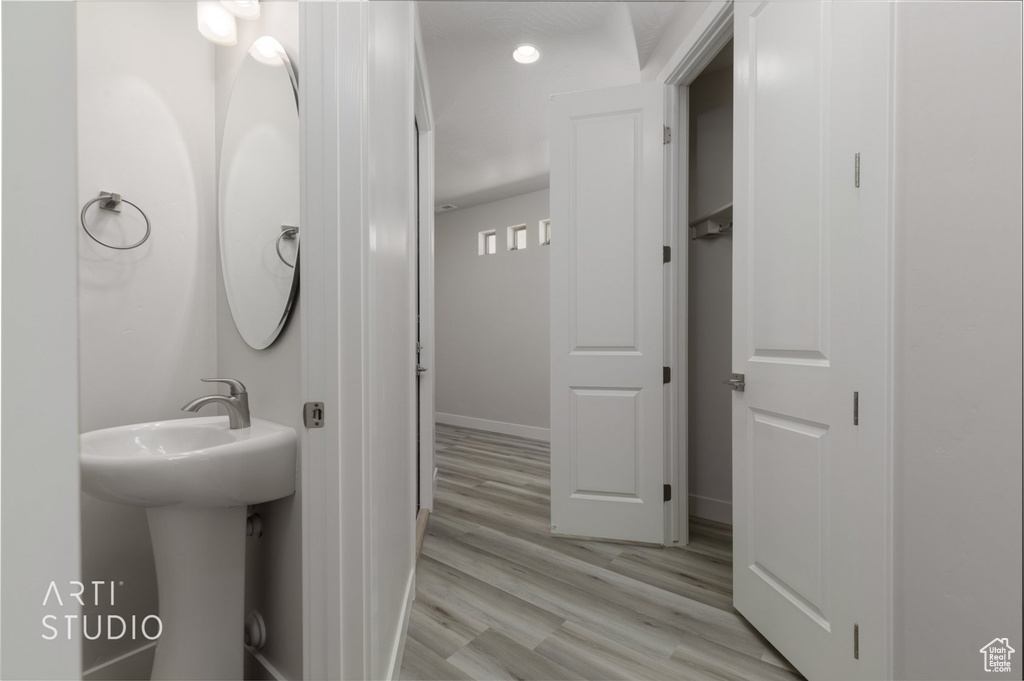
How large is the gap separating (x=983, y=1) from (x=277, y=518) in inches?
79.3

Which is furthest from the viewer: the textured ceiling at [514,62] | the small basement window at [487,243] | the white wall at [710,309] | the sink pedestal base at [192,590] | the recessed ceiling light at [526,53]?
the small basement window at [487,243]

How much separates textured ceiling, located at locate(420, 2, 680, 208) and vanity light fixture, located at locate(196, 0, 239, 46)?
105 centimetres

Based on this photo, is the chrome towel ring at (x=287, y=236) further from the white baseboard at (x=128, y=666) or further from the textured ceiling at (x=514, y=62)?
the textured ceiling at (x=514, y=62)

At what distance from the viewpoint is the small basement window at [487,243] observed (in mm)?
5484

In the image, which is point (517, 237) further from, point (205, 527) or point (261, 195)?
point (205, 527)

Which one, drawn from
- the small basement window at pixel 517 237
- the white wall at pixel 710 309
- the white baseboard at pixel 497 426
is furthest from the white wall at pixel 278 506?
the small basement window at pixel 517 237

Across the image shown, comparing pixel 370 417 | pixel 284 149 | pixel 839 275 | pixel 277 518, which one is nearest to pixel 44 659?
pixel 370 417

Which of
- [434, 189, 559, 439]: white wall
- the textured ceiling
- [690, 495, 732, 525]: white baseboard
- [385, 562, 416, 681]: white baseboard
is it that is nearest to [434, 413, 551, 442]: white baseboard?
[434, 189, 559, 439]: white wall

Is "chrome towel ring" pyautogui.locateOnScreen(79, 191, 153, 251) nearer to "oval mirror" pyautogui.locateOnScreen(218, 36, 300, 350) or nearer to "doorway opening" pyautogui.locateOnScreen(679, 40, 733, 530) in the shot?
"oval mirror" pyautogui.locateOnScreen(218, 36, 300, 350)

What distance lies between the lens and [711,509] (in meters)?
2.74

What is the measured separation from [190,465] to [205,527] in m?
0.27

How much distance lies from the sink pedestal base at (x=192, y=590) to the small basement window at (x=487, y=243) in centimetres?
456

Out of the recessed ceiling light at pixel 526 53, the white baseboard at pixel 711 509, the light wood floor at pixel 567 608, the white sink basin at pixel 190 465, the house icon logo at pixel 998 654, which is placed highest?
the recessed ceiling light at pixel 526 53

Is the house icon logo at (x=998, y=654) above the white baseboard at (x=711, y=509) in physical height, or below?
above
